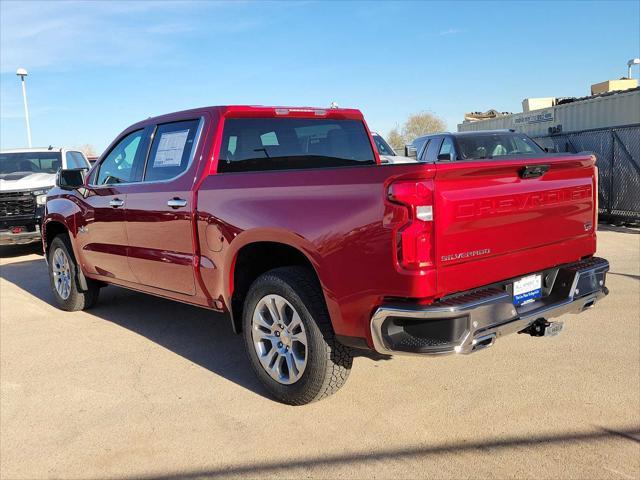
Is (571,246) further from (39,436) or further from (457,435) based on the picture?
(39,436)

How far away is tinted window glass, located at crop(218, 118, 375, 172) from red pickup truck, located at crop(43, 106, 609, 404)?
0.5 inches

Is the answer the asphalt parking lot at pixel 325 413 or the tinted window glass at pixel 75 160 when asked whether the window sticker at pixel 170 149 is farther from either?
the tinted window glass at pixel 75 160

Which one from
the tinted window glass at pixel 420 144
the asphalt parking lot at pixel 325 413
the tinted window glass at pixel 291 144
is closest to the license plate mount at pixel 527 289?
the asphalt parking lot at pixel 325 413

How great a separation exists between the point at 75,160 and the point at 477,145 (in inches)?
334

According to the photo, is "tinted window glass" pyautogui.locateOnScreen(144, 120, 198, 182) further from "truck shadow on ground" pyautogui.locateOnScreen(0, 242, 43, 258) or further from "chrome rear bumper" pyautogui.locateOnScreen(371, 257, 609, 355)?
"truck shadow on ground" pyautogui.locateOnScreen(0, 242, 43, 258)

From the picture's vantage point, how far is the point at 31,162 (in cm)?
1169

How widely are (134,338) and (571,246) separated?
12.5ft

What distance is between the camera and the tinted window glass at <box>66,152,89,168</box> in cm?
1196

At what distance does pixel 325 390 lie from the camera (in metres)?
3.50

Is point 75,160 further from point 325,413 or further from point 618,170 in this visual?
point 618,170

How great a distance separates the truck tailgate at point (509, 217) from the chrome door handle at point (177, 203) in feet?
6.83

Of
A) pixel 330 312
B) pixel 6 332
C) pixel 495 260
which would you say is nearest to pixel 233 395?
pixel 330 312

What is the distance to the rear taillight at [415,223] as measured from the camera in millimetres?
2816

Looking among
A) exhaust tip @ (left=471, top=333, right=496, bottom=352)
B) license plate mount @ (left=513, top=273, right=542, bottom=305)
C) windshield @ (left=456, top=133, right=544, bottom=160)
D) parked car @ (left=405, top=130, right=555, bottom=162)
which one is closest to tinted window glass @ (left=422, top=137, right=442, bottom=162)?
parked car @ (left=405, top=130, right=555, bottom=162)
